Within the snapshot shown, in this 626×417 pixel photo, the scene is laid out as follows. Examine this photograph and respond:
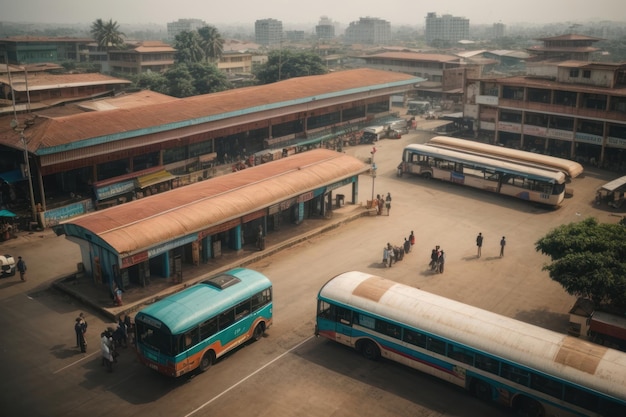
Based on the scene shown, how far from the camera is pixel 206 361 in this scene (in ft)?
71.8

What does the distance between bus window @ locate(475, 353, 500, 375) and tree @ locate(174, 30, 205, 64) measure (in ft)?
344

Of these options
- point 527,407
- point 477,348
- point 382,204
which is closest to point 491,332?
point 477,348

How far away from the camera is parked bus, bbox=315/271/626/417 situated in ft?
59.8

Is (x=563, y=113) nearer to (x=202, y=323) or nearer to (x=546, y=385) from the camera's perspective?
(x=546, y=385)

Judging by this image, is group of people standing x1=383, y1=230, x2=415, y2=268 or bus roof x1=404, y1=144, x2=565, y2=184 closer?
group of people standing x1=383, y1=230, x2=415, y2=268

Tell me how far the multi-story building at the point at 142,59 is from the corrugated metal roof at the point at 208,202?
78.6 metres

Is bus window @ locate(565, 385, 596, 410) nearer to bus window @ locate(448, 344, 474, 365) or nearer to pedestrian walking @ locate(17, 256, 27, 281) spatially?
bus window @ locate(448, 344, 474, 365)

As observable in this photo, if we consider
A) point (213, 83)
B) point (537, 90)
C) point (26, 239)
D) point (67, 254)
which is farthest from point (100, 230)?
point (213, 83)

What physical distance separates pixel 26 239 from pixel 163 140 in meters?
13.0

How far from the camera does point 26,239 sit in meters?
35.4

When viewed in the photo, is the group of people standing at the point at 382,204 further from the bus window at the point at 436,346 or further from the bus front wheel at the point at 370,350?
the bus window at the point at 436,346

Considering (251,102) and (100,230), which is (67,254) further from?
(251,102)

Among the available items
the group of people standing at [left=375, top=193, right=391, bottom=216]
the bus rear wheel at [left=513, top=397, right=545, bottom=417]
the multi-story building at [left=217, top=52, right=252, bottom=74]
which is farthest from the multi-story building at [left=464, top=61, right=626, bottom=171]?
the multi-story building at [left=217, top=52, right=252, bottom=74]

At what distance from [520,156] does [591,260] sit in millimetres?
23523
